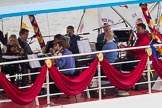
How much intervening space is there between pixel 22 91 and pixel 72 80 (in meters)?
0.88

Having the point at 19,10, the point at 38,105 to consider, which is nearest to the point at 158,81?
the point at 38,105

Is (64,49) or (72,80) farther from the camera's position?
(64,49)

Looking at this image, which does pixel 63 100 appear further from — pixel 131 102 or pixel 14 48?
pixel 14 48

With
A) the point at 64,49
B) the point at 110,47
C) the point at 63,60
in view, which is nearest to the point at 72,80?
the point at 63,60

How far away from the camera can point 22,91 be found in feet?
28.8

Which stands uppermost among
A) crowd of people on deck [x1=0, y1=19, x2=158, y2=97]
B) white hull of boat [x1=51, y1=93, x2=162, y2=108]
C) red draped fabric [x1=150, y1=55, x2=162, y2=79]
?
crowd of people on deck [x1=0, y1=19, x2=158, y2=97]

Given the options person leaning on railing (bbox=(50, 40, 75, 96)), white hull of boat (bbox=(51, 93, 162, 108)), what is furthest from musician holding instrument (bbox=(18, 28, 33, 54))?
white hull of boat (bbox=(51, 93, 162, 108))

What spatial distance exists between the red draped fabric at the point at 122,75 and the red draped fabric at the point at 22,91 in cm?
113

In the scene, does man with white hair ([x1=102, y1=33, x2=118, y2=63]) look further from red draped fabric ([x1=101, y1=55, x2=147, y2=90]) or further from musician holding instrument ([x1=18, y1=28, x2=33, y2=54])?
musician holding instrument ([x1=18, y1=28, x2=33, y2=54])

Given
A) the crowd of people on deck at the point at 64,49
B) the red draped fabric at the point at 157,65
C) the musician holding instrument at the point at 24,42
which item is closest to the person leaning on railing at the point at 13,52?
the crowd of people on deck at the point at 64,49

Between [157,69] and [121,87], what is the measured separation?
0.82m

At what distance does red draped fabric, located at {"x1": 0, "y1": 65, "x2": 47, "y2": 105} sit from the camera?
8633 millimetres

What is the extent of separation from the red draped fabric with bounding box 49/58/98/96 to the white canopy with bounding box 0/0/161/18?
1.01m

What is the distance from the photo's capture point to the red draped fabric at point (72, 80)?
884cm
